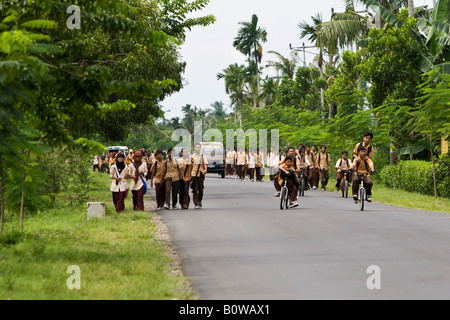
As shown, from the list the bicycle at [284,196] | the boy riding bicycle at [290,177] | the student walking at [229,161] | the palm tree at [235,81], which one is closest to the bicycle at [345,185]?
the boy riding bicycle at [290,177]

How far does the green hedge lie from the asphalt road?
6966 millimetres

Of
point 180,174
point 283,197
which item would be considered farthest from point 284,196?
point 180,174

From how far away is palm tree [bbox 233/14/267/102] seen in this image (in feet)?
287

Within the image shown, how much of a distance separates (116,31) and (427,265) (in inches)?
231

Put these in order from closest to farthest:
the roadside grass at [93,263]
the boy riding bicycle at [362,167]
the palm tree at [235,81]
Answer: the roadside grass at [93,263]
the boy riding bicycle at [362,167]
the palm tree at [235,81]

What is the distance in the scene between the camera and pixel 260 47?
8825 centimetres

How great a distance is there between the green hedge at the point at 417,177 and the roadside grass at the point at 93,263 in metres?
13.1

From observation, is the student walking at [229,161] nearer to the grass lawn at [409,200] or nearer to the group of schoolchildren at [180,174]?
the grass lawn at [409,200]

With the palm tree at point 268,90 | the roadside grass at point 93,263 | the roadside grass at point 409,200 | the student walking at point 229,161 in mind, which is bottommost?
the roadside grass at point 93,263

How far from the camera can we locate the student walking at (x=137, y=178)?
21.8m

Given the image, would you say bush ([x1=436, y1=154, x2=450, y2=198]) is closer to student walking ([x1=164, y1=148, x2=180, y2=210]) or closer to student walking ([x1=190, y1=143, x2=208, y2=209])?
student walking ([x1=190, y1=143, x2=208, y2=209])

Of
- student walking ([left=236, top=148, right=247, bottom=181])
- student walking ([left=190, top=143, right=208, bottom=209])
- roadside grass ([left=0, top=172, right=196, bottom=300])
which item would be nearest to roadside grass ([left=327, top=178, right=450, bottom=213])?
student walking ([left=190, top=143, right=208, bottom=209])

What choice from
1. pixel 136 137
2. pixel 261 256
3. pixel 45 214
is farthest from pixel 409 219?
pixel 136 137
